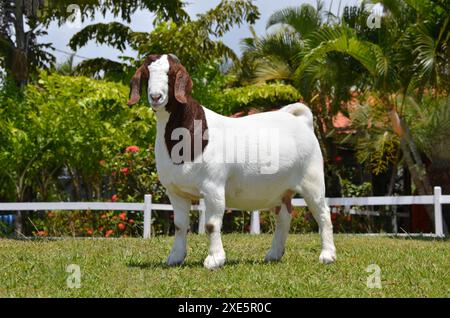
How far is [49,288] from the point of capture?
5.32m

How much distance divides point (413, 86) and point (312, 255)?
6.59m

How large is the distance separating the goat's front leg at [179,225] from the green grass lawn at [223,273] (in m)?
0.14

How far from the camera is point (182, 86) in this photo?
6152 mm

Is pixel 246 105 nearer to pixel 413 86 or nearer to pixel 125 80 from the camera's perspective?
pixel 125 80

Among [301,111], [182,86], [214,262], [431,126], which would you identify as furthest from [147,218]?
[431,126]

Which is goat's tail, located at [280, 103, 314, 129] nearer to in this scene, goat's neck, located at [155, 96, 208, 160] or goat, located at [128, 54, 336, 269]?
goat, located at [128, 54, 336, 269]

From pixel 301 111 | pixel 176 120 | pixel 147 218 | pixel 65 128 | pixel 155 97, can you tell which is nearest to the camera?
pixel 155 97

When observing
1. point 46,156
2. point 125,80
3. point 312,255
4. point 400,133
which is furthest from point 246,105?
point 312,255

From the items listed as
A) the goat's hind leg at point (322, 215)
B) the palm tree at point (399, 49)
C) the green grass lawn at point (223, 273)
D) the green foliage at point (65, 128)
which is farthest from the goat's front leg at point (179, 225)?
the palm tree at point (399, 49)

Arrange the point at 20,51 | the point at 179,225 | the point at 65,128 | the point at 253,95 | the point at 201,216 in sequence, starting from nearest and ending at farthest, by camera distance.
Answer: the point at 179,225 → the point at 201,216 → the point at 65,128 → the point at 20,51 → the point at 253,95

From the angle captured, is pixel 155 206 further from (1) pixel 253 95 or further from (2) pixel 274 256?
(2) pixel 274 256

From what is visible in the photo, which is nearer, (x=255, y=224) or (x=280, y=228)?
(x=280, y=228)

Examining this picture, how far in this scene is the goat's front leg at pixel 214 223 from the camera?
6.16m

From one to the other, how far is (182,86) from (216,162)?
0.76 m
